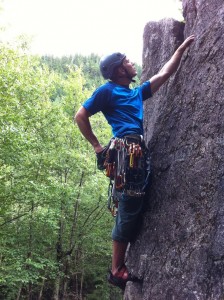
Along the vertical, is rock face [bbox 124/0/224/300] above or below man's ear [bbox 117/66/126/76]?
below

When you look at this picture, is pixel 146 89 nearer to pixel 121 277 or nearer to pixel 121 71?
pixel 121 71

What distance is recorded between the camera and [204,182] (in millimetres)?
3111

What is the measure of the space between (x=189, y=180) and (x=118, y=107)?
129cm

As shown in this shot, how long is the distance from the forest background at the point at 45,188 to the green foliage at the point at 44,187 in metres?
0.03

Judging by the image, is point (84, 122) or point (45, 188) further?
point (45, 188)

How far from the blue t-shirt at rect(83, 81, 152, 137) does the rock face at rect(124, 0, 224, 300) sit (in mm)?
446

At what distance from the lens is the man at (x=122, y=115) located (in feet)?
12.7

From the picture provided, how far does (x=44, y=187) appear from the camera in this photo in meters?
11.8

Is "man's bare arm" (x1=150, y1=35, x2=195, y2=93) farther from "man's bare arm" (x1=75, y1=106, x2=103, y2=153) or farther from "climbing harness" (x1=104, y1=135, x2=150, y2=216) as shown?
"man's bare arm" (x1=75, y1=106, x2=103, y2=153)

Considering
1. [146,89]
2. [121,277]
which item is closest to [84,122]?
[146,89]

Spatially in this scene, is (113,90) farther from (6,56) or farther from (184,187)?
(6,56)

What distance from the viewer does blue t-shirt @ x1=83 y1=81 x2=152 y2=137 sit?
13.0 feet

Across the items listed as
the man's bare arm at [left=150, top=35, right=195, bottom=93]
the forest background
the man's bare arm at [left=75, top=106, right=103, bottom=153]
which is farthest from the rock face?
the forest background

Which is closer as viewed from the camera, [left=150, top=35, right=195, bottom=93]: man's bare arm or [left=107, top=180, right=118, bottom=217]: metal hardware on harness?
[left=107, top=180, right=118, bottom=217]: metal hardware on harness
